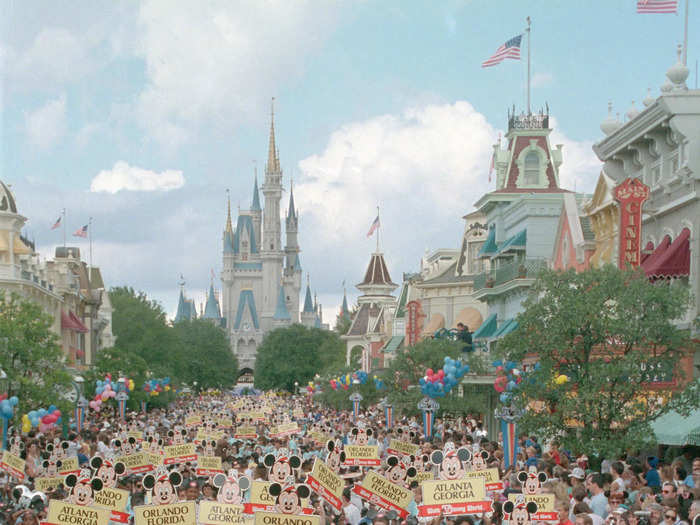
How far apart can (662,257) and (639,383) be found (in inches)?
193

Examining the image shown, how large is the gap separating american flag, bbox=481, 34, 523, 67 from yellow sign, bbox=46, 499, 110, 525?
1142 inches

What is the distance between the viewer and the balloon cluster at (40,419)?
3051 centimetres

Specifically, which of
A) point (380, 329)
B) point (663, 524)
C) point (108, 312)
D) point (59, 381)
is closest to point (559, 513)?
point (663, 524)

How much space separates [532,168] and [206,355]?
115829mm

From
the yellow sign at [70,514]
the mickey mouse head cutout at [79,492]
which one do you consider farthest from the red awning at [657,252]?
the yellow sign at [70,514]

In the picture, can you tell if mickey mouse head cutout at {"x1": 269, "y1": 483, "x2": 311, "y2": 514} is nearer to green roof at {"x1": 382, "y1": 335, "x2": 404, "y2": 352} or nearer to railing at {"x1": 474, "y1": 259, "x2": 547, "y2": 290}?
railing at {"x1": 474, "y1": 259, "x2": 547, "y2": 290}

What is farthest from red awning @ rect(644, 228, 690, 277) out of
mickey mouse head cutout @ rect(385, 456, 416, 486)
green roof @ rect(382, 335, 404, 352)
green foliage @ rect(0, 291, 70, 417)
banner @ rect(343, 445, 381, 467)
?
green roof @ rect(382, 335, 404, 352)

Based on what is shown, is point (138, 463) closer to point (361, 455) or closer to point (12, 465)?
point (12, 465)

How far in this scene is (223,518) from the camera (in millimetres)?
14508

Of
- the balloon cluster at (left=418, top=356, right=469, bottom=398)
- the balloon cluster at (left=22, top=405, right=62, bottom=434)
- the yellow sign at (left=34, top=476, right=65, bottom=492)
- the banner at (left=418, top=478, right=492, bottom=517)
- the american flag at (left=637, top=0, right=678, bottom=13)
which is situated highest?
the american flag at (left=637, top=0, right=678, bottom=13)

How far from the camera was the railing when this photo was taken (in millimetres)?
47188

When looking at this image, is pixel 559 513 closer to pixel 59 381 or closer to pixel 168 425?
pixel 59 381

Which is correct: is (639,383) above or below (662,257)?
below

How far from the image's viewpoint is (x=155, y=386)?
226 feet
